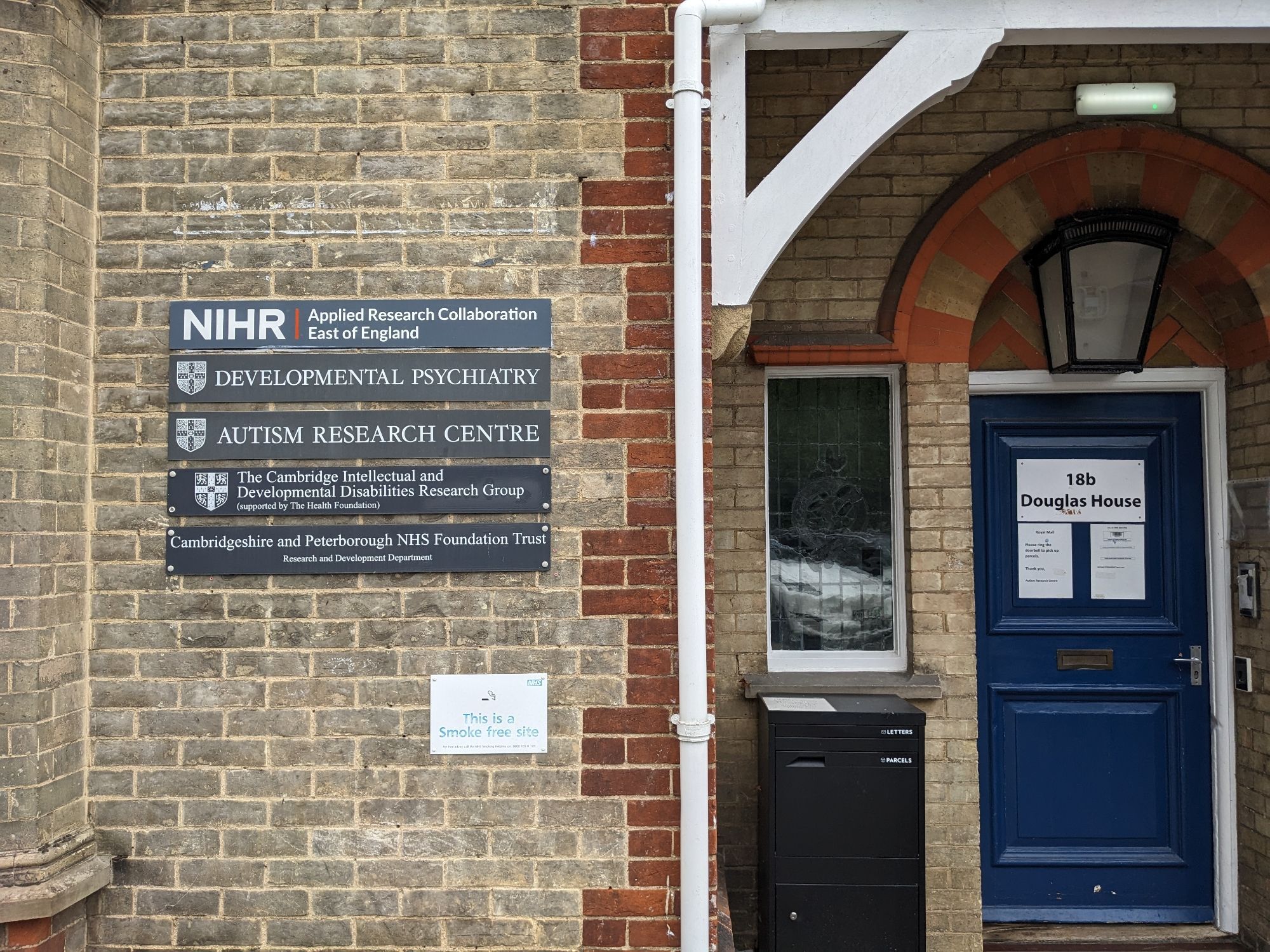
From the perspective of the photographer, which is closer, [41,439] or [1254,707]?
[41,439]

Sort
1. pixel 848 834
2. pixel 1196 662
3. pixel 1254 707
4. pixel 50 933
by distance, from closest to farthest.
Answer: pixel 50 933, pixel 848 834, pixel 1254 707, pixel 1196 662

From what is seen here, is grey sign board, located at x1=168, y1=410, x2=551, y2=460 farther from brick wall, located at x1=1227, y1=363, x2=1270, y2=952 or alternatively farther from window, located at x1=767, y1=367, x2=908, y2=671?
brick wall, located at x1=1227, y1=363, x2=1270, y2=952

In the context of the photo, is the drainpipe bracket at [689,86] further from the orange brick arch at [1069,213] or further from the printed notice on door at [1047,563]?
the printed notice on door at [1047,563]

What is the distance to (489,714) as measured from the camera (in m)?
3.02

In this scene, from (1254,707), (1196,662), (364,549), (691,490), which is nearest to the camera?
(691,490)

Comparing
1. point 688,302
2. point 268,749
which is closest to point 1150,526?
point 688,302

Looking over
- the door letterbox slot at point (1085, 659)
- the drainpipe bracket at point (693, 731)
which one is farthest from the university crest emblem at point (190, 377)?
the door letterbox slot at point (1085, 659)

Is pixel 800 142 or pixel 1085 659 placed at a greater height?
pixel 800 142

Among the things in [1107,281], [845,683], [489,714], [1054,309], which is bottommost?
[845,683]

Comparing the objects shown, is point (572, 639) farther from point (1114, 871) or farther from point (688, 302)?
point (1114, 871)

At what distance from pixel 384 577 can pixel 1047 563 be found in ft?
9.81

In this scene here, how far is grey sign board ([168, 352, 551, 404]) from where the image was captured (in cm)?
307

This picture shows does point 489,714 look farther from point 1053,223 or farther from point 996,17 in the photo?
point 1053,223

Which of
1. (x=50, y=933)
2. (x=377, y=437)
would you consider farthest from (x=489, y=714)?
(x=50, y=933)
